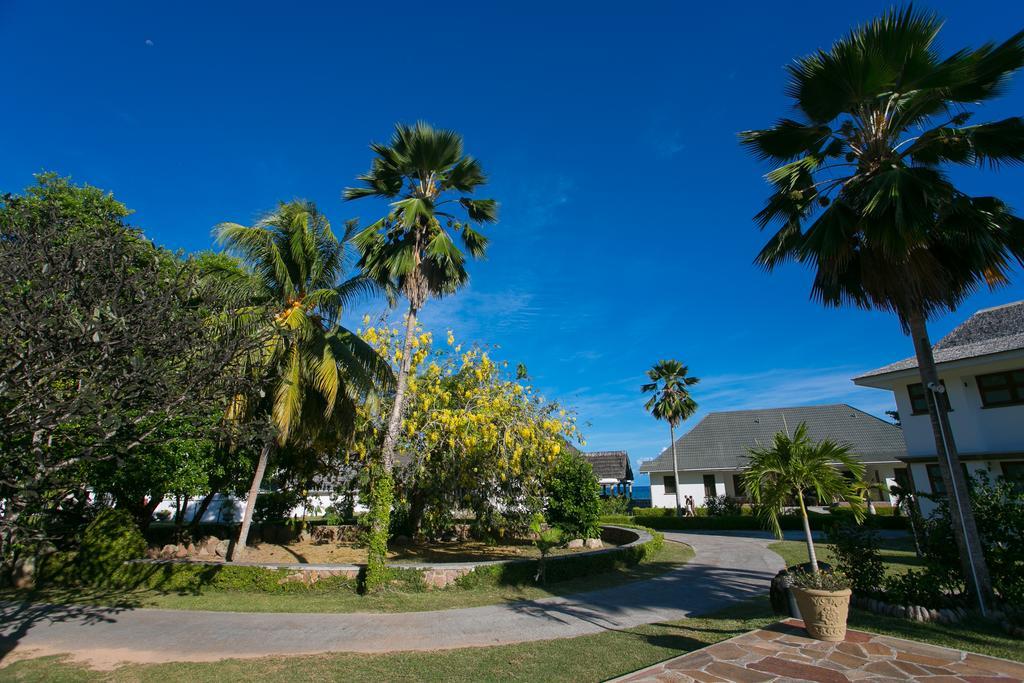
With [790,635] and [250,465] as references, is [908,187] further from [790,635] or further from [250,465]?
[250,465]

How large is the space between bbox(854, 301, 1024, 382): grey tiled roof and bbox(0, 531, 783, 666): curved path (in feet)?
40.6

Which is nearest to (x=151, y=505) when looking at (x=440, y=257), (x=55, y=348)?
(x=440, y=257)

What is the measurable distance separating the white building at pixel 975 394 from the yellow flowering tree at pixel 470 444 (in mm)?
13603

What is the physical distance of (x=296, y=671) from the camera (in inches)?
267

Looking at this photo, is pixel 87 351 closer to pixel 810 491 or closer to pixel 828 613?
pixel 828 613

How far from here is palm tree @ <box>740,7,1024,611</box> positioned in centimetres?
835

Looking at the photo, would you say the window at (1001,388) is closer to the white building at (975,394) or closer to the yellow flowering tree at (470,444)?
the white building at (975,394)

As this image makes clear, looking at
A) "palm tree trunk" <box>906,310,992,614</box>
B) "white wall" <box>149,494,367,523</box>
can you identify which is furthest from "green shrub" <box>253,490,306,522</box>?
"palm tree trunk" <box>906,310,992,614</box>

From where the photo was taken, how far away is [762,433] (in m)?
36.8

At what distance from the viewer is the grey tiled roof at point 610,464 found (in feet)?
132

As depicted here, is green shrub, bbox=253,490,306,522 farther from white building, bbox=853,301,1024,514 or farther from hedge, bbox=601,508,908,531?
white building, bbox=853,301,1024,514

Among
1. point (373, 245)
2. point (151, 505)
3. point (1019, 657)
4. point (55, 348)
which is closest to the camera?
point (55, 348)

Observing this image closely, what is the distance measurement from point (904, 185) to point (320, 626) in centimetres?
1351

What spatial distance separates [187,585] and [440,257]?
35.2 feet
